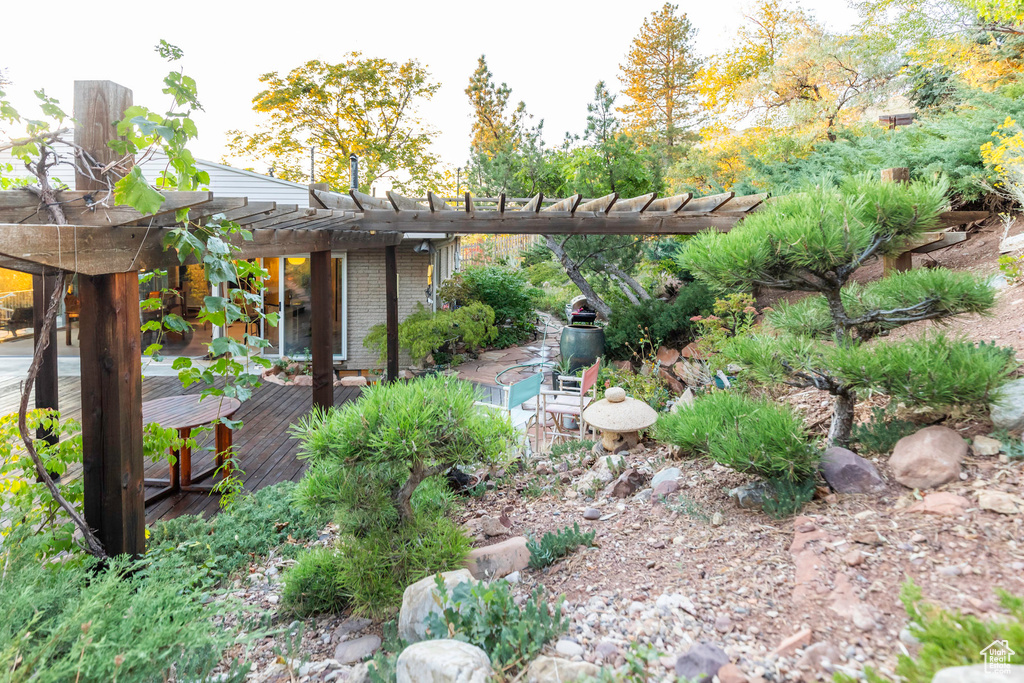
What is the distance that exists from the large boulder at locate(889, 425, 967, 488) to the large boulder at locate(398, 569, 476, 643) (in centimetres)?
182

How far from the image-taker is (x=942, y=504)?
2207 millimetres

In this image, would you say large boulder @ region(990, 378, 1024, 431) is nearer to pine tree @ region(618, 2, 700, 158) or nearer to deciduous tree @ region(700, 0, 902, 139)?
deciduous tree @ region(700, 0, 902, 139)

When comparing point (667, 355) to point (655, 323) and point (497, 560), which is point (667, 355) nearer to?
point (655, 323)

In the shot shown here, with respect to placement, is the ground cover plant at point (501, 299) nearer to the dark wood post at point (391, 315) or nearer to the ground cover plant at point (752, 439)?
the dark wood post at point (391, 315)

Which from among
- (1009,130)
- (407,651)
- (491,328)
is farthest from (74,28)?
(1009,130)

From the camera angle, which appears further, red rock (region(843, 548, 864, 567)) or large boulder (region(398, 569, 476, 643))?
large boulder (region(398, 569, 476, 643))

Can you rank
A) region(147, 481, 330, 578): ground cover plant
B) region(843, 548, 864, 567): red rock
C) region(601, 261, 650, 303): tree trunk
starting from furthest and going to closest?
1. region(601, 261, 650, 303): tree trunk
2. region(147, 481, 330, 578): ground cover plant
3. region(843, 548, 864, 567): red rock

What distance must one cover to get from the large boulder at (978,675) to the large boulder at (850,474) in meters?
1.32

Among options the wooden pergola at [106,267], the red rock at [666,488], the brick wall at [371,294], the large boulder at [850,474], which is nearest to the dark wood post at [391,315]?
the brick wall at [371,294]

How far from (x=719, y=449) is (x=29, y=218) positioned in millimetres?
3061

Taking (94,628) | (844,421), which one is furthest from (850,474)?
(94,628)

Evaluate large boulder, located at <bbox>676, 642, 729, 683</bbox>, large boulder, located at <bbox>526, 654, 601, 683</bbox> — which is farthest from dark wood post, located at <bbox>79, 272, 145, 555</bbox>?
large boulder, located at <bbox>676, 642, 729, 683</bbox>

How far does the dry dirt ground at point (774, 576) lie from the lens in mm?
1746

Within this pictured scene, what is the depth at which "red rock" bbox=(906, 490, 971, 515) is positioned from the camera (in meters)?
2.16
